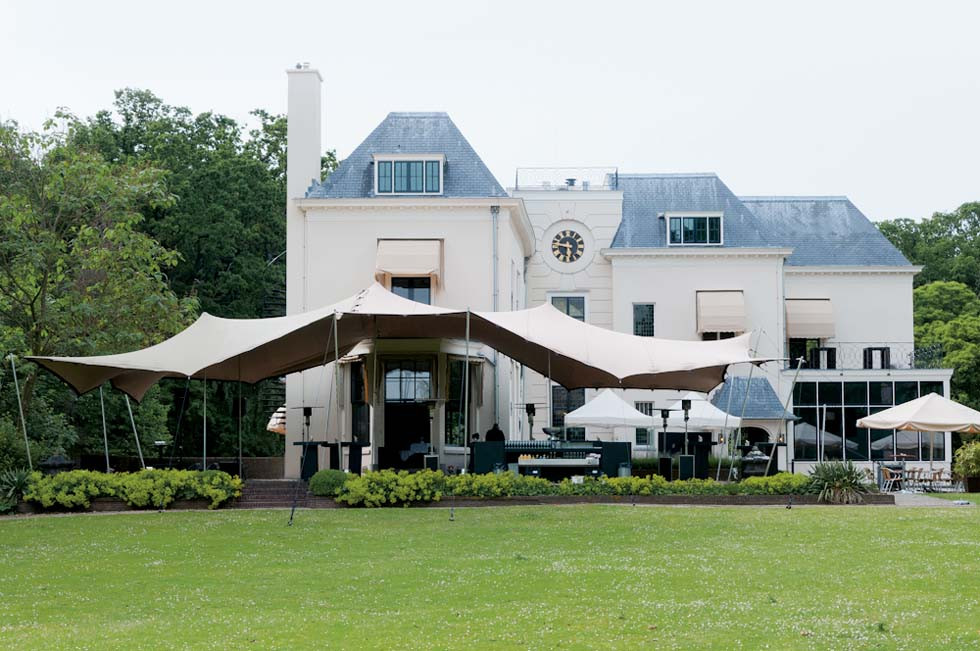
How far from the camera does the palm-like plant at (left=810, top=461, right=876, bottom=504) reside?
21.4 metres

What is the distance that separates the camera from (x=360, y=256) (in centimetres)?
3194

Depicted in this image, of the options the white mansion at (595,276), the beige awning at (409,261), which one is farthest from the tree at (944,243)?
the beige awning at (409,261)

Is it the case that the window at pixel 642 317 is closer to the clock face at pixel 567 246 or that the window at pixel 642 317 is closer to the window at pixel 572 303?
the window at pixel 572 303

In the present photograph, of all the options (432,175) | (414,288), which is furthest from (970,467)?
(432,175)

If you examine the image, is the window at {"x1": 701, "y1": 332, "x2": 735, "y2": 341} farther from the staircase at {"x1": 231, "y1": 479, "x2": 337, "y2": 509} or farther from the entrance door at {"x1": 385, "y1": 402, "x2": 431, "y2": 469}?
the staircase at {"x1": 231, "y1": 479, "x2": 337, "y2": 509}

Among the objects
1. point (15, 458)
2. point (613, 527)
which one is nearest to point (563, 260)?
point (15, 458)

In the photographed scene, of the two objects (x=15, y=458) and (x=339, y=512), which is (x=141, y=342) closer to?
(x=15, y=458)

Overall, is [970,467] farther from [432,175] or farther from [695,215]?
[695,215]

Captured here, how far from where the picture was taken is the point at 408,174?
107ft

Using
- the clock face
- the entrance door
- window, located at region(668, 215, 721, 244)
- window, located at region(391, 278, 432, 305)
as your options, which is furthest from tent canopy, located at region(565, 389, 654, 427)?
the clock face

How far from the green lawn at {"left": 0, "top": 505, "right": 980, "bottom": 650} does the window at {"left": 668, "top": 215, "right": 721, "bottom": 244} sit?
2291 centimetres

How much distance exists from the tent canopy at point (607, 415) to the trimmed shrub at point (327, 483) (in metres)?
9.88

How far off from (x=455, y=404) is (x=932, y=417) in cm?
1091

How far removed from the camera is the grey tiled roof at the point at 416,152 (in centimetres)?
3247
